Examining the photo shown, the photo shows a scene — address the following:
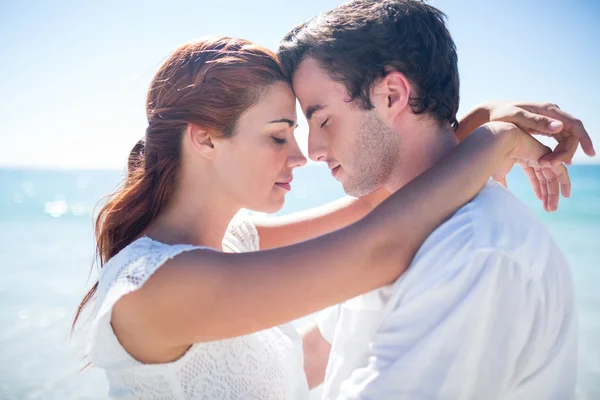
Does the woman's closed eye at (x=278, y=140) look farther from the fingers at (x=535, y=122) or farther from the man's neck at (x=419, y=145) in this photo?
the fingers at (x=535, y=122)

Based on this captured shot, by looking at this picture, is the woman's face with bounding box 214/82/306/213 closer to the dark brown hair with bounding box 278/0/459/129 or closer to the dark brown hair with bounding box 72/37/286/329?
the dark brown hair with bounding box 72/37/286/329

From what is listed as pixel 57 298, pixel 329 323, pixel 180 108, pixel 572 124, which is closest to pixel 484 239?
pixel 572 124

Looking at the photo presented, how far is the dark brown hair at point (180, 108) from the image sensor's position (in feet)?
8.21

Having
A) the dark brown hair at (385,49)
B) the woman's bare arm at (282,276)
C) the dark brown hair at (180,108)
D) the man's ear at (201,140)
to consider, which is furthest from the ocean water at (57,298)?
the dark brown hair at (385,49)

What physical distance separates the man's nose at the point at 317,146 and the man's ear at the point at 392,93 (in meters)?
0.40

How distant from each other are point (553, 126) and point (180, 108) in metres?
1.91

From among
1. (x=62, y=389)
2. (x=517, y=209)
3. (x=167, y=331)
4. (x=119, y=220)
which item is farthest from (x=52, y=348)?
(x=517, y=209)

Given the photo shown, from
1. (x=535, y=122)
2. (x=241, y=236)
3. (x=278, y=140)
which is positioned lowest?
(x=241, y=236)

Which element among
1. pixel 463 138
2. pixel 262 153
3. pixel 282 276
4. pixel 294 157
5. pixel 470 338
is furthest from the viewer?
pixel 463 138

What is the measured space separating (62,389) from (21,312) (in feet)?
10.1

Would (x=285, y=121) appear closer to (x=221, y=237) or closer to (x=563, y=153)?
(x=221, y=237)

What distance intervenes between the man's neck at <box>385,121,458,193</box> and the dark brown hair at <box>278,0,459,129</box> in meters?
0.09

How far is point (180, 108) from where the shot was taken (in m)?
2.53

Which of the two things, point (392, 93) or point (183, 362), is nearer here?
point (183, 362)
